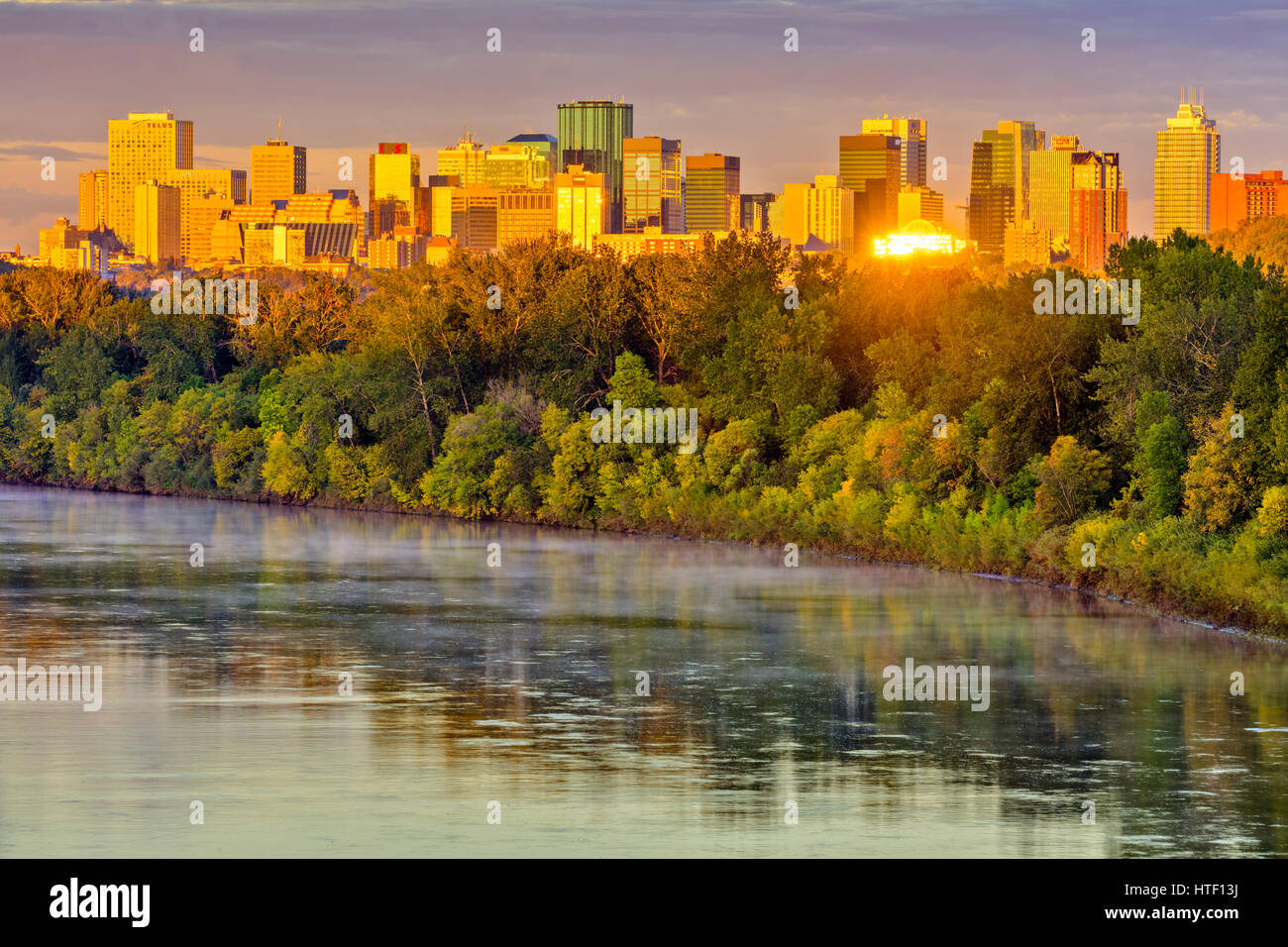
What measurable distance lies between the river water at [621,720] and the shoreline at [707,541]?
769mm

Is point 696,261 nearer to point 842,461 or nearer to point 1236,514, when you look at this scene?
point 842,461

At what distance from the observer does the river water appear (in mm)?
29250

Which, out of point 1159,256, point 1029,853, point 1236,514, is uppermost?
point 1159,256

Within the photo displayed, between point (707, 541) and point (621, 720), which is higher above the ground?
point (707, 541)

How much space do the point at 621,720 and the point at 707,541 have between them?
40.6m

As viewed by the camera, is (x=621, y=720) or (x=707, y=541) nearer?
(x=621, y=720)

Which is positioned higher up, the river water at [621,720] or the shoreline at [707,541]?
the shoreline at [707,541]

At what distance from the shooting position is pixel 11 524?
90938mm

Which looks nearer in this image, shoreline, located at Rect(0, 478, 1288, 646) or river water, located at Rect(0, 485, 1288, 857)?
river water, located at Rect(0, 485, 1288, 857)

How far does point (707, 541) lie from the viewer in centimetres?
7962

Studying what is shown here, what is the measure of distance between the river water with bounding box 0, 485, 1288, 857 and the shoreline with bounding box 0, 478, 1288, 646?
30.3 inches

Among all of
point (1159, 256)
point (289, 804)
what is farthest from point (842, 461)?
point (289, 804)

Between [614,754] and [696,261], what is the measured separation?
194 ft

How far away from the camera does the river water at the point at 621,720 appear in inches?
1152
